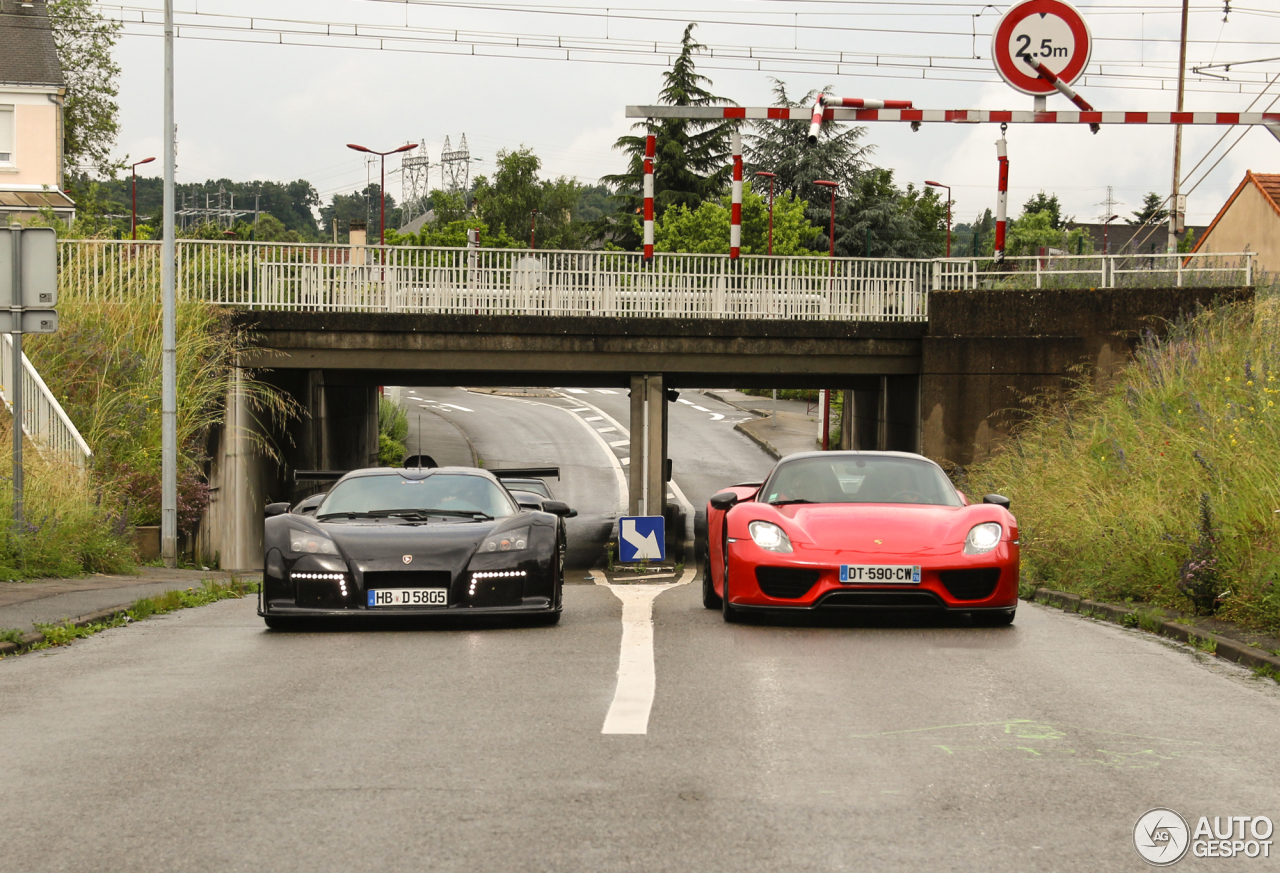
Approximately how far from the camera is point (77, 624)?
11.0 meters

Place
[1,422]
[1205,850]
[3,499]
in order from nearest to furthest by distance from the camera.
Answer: [1205,850] < [3,499] < [1,422]

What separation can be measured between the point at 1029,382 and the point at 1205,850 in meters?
24.7

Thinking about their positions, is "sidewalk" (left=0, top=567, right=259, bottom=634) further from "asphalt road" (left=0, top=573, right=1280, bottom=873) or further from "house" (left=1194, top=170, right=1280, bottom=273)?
"house" (left=1194, top=170, right=1280, bottom=273)

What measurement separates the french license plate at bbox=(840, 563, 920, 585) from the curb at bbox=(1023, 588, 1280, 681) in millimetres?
1977

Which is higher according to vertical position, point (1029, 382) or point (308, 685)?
point (1029, 382)

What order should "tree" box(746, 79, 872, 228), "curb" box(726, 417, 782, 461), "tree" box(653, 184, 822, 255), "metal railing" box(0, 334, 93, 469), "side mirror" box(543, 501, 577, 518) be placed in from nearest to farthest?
"side mirror" box(543, 501, 577, 518) → "metal railing" box(0, 334, 93, 469) → "curb" box(726, 417, 782, 461) → "tree" box(653, 184, 822, 255) → "tree" box(746, 79, 872, 228)

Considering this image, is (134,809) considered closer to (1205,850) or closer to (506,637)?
(1205,850)

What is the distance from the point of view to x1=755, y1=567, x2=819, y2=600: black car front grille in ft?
33.1

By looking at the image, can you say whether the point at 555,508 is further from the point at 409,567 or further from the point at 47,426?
the point at 47,426

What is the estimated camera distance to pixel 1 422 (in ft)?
59.5

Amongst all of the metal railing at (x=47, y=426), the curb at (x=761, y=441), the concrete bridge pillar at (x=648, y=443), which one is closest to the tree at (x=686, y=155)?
the curb at (x=761, y=441)

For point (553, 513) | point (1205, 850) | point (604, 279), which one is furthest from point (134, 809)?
point (604, 279)

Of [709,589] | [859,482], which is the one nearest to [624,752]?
[859,482]

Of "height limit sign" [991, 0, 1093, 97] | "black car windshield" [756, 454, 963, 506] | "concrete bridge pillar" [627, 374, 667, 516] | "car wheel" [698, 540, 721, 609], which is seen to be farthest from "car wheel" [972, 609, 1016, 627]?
"concrete bridge pillar" [627, 374, 667, 516]
